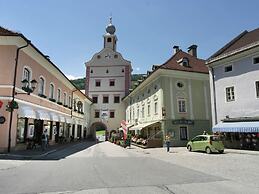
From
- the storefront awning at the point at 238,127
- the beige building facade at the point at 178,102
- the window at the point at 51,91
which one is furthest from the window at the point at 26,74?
the storefront awning at the point at 238,127

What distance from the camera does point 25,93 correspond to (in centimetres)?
1934

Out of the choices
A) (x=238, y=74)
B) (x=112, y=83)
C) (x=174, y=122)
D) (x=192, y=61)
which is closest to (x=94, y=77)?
(x=112, y=83)

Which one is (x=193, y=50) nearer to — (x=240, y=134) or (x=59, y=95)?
(x=240, y=134)

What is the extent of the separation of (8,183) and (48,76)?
64.2ft

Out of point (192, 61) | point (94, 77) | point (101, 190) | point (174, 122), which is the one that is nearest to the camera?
point (101, 190)

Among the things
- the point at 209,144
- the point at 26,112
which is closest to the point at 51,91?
the point at 26,112

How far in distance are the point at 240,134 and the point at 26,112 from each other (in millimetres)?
19262

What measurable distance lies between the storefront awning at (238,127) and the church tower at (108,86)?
104ft

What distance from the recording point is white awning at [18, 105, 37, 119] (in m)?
18.7

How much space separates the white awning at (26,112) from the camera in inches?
734

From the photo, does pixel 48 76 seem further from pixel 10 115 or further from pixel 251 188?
pixel 251 188

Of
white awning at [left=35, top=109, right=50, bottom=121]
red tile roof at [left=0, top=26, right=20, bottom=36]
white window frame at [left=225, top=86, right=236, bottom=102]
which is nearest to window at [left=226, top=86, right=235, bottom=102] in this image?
white window frame at [left=225, top=86, right=236, bottom=102]

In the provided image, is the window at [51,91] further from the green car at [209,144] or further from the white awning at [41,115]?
the green car at [209,144]

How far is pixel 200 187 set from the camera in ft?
25.3
